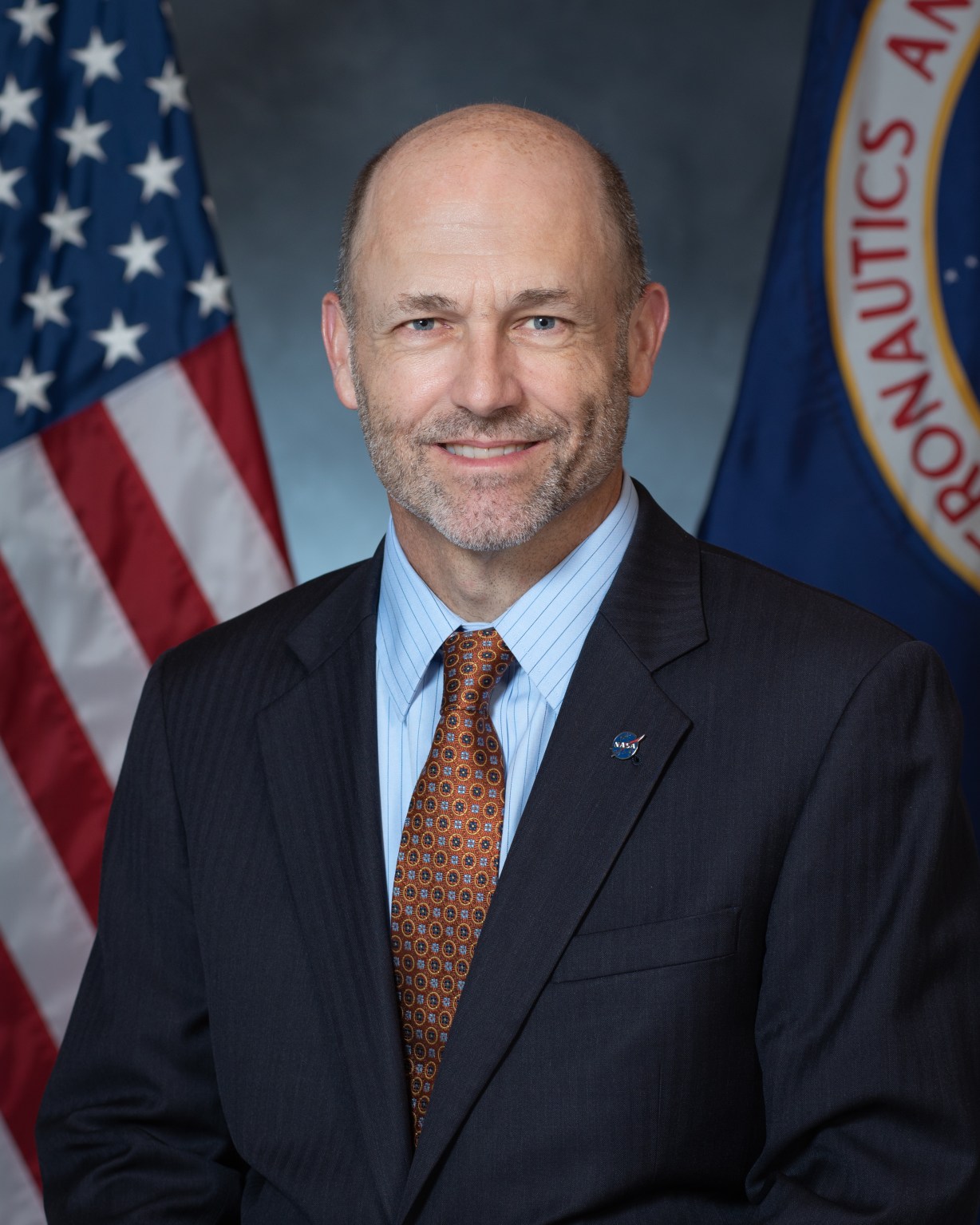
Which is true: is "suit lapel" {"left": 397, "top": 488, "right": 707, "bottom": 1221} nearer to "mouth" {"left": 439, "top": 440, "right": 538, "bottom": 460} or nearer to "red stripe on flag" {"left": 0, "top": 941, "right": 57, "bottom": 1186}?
"mouth" {"left": 439, "top": 440, "right": 538, "bottom": 460}

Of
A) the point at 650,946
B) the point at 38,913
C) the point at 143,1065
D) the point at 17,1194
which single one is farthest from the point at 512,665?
the point at 17,1194

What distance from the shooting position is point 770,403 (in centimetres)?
323

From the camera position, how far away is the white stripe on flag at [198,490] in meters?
3.06

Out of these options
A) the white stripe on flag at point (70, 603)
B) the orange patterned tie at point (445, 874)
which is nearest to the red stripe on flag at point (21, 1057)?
the white stripe on flag at point (70, 603)

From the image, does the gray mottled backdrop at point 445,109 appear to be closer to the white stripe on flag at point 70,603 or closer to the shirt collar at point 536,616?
the white stripe on flag at point 70,603

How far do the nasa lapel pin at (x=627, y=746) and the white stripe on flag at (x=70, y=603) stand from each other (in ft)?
5.14

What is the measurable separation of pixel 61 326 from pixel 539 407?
1537 mm

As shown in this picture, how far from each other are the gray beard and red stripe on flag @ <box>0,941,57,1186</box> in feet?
5.39

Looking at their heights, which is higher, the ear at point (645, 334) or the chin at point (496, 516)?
the ear at point (645, 334)

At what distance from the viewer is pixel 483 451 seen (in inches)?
70.6

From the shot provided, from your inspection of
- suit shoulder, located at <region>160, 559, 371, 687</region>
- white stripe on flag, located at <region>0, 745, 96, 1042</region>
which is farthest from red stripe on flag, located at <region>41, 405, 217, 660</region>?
suit shoulder, located at <region>160, 559, 371, 687</region>

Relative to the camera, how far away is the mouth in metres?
1.79

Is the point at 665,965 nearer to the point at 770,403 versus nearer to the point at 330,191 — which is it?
the point at 770,403

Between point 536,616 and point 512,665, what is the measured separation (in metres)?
0.07
